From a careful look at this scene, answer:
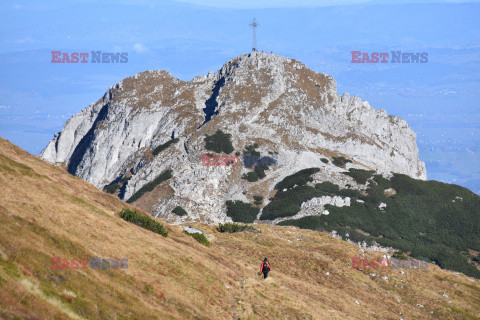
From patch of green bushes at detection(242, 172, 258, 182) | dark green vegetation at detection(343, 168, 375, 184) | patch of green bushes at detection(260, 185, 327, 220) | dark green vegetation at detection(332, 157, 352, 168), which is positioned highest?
dark green vegetation at detection(332, 157, 352, 168)

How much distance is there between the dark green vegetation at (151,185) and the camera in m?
126

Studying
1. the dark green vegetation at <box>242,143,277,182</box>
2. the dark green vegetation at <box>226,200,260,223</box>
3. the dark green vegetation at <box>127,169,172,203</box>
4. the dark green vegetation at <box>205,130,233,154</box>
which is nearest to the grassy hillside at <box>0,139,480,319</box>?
the dark green vegetation at <box>226,200,260,223</box>

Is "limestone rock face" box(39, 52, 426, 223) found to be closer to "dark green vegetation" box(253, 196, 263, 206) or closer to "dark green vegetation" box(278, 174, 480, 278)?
"dark green vegetation" box(253, 196, 263, 206)

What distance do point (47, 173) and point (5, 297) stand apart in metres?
29.5

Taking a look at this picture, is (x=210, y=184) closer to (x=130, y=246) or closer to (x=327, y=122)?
(x=327, y=122)

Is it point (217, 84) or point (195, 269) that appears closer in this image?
point (195, 269)

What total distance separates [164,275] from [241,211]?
280ft

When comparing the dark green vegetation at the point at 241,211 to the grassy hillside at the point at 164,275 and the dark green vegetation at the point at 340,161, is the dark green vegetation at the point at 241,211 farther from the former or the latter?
the grassy hillside at the point at 164,275

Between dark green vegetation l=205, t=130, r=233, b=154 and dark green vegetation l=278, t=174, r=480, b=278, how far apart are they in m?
32.9

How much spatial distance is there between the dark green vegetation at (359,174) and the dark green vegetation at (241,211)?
104ft

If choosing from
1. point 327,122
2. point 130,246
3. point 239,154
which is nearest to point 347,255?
point 130,246

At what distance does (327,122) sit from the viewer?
157 meters

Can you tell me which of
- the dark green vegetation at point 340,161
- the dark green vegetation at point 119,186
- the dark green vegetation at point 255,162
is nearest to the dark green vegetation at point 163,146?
the dark green vegetation at point 119,186

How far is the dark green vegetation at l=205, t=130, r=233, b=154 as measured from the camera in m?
137
